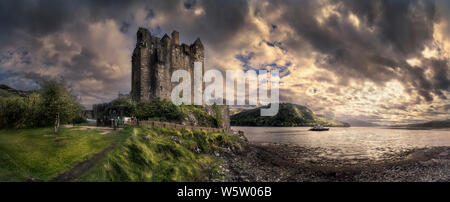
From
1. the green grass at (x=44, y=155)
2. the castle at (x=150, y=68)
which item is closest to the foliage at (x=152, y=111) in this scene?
the castle at (x=150, y=68)

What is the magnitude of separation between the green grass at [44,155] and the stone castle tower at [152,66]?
2374 centimetres

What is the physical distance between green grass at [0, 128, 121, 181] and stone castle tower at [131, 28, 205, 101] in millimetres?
23740

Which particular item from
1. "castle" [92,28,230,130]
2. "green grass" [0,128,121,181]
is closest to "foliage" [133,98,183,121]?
"castle" [92,28,230,130]

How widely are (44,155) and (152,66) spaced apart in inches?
1190

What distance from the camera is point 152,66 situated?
3938 centimetres

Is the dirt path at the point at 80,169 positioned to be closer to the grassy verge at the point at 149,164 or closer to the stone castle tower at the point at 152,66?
the grassy verge at the point at 149,164

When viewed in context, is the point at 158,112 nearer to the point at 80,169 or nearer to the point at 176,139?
the point at 176,139

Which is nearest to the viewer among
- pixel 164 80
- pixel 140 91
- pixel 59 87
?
pixel 59 87

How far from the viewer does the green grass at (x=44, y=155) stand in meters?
9.83

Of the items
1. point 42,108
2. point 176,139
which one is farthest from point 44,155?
point 176,139
